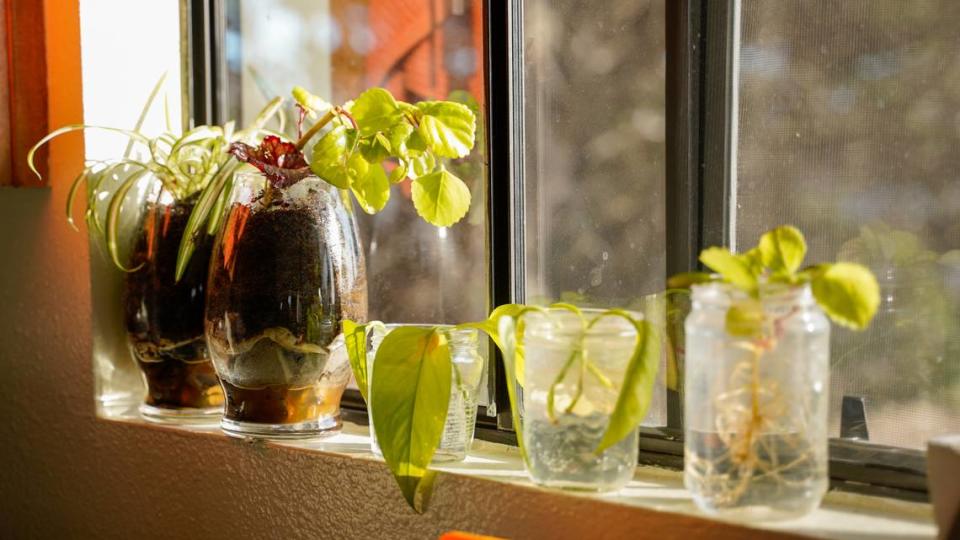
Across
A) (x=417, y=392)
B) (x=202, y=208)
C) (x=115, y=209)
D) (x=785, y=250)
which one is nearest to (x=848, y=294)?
(x=785, y=250)

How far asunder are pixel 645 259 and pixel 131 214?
0.69m

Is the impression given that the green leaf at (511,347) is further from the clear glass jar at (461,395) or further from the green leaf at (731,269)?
the green leaf at (731,269)

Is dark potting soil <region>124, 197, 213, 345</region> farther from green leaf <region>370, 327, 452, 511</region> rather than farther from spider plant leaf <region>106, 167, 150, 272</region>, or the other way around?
green leaf <region>370, 327, 452, 511</region>

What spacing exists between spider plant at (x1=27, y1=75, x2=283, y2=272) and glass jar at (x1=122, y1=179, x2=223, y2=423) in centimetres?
2

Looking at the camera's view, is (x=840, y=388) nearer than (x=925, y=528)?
No

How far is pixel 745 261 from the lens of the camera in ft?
2.38

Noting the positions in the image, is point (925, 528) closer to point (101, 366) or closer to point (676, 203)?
point (676, 203)

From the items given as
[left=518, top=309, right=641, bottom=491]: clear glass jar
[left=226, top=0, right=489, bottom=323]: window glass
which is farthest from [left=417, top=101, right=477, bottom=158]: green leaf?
[left=518, top=309, right=641, bottom=491]: clear glass jar

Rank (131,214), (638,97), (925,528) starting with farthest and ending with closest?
1. (131,214)
2. (638,97)
3. (925,528)

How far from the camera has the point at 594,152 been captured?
991 mm

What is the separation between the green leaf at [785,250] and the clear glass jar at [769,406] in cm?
2

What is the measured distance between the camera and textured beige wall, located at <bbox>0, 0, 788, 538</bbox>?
0.95m

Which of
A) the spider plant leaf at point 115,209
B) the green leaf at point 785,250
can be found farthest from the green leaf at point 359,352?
the green leaf at point 785,250

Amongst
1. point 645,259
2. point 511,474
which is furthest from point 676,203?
point 511,474
